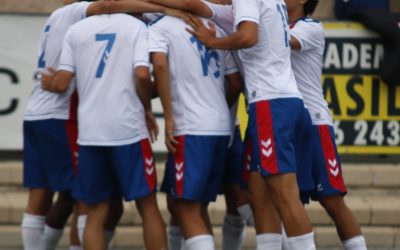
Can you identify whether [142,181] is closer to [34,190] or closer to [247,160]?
[247,160]

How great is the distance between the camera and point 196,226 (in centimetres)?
809

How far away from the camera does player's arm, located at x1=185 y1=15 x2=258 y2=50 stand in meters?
7.81

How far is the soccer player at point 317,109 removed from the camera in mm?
8414

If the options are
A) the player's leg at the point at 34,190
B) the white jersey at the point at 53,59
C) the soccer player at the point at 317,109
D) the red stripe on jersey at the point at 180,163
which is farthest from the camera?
the player's leg at the point at 34,190

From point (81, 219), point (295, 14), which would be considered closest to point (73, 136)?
point (81, 219)

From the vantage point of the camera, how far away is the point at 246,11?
7.83m

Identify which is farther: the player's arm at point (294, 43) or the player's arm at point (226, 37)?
the player's arm at point (294, 43)

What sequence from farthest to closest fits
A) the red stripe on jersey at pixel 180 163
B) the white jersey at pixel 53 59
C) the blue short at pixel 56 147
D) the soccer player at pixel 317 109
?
the blue short at pixel 56 147, the white jersey at pixel 53 59, the soccer player at pixel 317 109, the red stripe on jersey at pixel 180 163

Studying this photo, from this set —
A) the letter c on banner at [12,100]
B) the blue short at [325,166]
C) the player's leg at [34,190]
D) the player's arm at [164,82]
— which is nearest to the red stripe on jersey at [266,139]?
the player's arm at [164,82]

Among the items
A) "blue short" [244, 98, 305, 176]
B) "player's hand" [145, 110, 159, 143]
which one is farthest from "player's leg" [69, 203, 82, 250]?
"blue short" [244, 98, 305, 176]

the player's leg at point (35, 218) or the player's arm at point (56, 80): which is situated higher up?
the player's arm at point (56, 80)

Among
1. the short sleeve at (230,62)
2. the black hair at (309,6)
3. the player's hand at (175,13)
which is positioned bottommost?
the short sleeve at (230,62)

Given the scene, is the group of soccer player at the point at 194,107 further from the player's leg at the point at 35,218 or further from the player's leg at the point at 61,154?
the player's leg at the point at 35,218

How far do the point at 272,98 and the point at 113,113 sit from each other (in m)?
0.92
